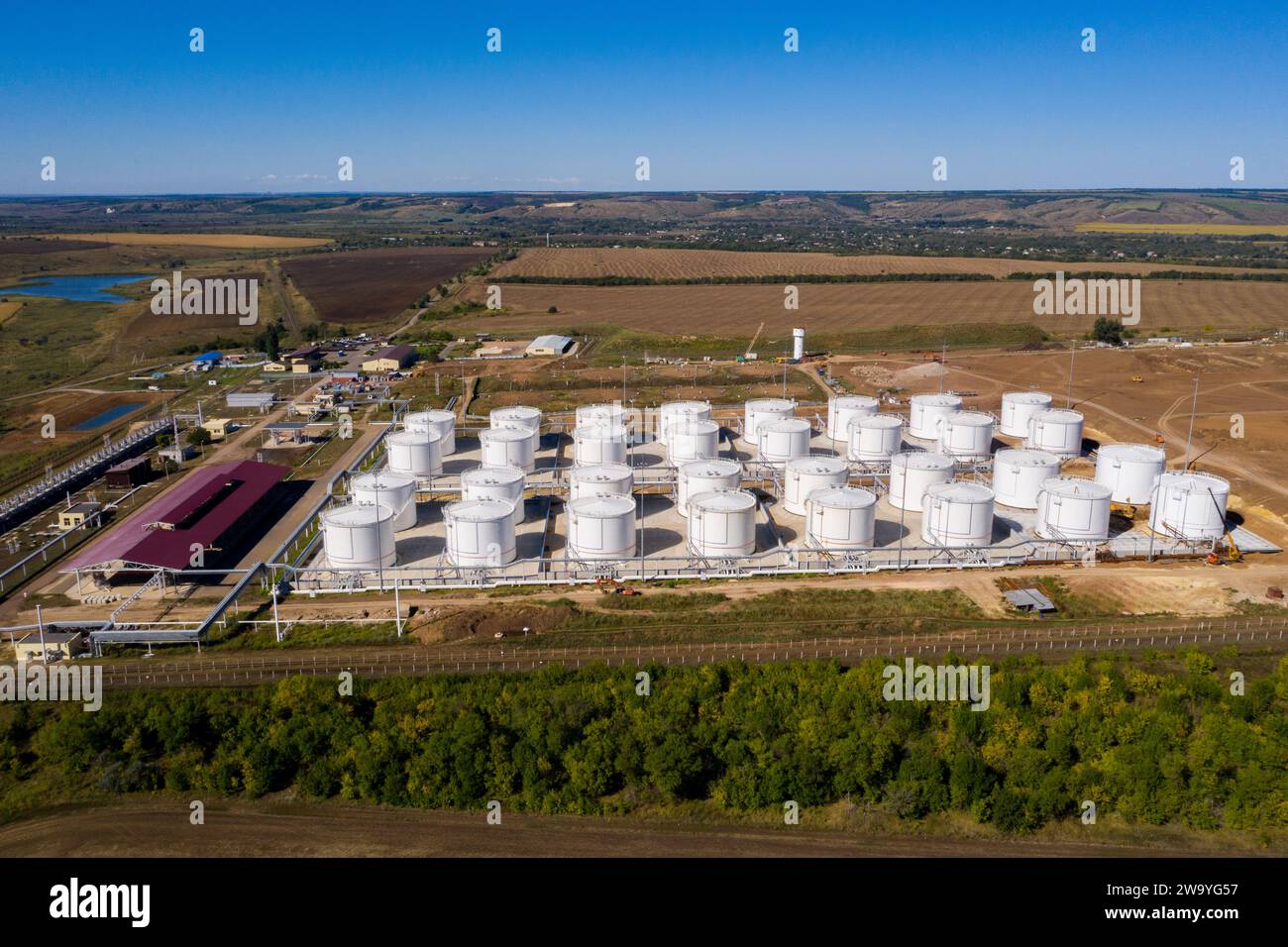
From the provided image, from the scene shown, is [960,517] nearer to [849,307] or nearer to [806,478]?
[806,478]

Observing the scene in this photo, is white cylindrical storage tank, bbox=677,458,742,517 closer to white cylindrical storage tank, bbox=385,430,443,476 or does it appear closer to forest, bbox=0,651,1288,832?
white cylindrical storage tank, bbox=385,430,443,476

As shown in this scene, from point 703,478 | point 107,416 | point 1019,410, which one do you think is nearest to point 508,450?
point 703,478

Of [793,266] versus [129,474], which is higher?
[793,266]

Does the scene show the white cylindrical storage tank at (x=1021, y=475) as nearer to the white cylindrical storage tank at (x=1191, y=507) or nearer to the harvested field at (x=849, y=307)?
the white cylindrical storage tank at (x=1191, y=507)

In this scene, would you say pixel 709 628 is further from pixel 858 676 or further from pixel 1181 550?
pixel 1181 550

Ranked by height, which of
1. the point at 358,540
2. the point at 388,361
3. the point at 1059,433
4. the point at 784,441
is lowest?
the point at 358,540

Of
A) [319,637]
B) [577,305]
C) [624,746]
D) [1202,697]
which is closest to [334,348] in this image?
[577,305]

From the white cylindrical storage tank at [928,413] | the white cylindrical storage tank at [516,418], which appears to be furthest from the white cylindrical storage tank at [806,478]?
the white cylindrical storage tank at [516,418]
